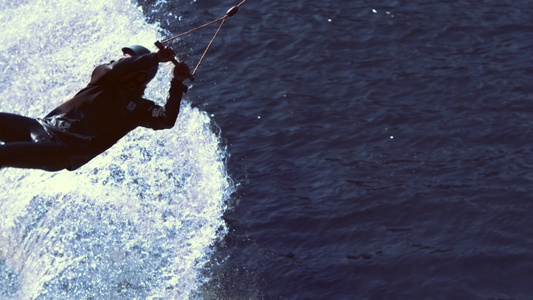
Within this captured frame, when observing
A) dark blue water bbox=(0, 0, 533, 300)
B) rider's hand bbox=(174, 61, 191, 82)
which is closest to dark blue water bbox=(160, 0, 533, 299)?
dark blue water bbox=(0, 0, 533, 300)

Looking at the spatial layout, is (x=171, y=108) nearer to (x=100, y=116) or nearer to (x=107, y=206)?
(x=100, y=116)

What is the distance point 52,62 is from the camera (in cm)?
2081

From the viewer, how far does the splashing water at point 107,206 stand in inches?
605

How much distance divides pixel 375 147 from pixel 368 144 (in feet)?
0.63

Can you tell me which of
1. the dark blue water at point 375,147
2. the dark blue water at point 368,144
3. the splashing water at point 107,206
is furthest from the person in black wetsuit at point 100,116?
the dark blue water at point 375,147

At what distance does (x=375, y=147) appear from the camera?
726 inches

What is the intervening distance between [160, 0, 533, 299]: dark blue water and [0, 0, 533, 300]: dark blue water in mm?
33

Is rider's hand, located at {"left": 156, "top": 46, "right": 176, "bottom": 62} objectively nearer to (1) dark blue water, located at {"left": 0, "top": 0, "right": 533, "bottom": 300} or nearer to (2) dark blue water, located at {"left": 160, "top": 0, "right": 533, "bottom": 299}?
(1) dark blue water, located at {"left": 0, "top": 0, "right": 533, "bottom": 300}

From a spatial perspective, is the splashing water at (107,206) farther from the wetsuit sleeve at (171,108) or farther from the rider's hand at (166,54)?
the rider's hand at (166,54)

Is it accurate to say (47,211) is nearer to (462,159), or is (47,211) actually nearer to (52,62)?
(52,62)

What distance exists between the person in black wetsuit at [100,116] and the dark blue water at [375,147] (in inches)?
147

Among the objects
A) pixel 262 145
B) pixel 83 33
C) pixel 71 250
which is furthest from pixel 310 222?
pixel 83 33

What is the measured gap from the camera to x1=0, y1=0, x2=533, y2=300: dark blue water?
15.5 m

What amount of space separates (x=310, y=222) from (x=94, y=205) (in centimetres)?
377
